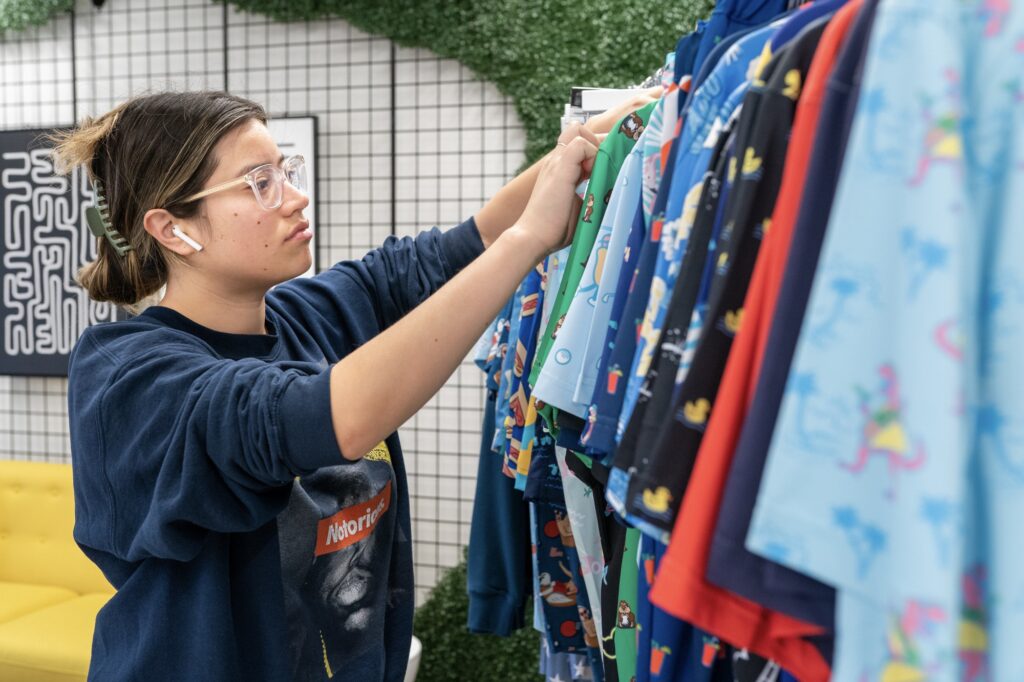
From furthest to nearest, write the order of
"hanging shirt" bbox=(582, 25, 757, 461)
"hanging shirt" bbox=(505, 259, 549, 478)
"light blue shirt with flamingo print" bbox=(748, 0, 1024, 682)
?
"hanging shirt" bbox=(505, 259, 549, 478)
"hanging shirt" bbox=(582, 25, 757, 461)
"light blue shirt with flamingo print" bbox=(748, 0, 1024, 682)

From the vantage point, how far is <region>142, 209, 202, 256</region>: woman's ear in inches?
53.2

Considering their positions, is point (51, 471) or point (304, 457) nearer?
point (304, 457)

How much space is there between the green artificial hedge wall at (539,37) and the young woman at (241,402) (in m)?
1.34

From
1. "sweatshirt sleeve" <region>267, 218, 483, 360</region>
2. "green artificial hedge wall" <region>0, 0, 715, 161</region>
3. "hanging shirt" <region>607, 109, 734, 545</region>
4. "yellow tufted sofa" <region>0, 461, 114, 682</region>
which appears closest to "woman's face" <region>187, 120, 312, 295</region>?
"sweatshirt sleeve" <region>267, 218, 483, 360</region>

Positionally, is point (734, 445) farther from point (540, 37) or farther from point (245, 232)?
point (540, 37)

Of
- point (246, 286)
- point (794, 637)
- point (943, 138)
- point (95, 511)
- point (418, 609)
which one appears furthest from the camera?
point (418, 609)

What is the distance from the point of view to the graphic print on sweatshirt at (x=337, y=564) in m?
1.33

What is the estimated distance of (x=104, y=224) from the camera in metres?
1.44

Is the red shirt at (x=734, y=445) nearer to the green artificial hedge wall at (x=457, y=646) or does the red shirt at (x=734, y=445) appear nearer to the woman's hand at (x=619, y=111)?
the woman's hand at (x=619, y=111)

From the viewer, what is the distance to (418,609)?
3.13m

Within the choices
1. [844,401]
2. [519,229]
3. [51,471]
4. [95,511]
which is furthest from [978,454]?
[51,471]

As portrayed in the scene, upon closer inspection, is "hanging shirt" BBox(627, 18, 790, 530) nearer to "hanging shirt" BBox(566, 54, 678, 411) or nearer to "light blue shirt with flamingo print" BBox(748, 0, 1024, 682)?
"light blue shirt with flamingo print" BBox(748, 0, 1024, 682)

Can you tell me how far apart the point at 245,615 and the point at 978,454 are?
1095 mm

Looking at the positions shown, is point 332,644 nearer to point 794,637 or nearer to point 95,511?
point 95,511
